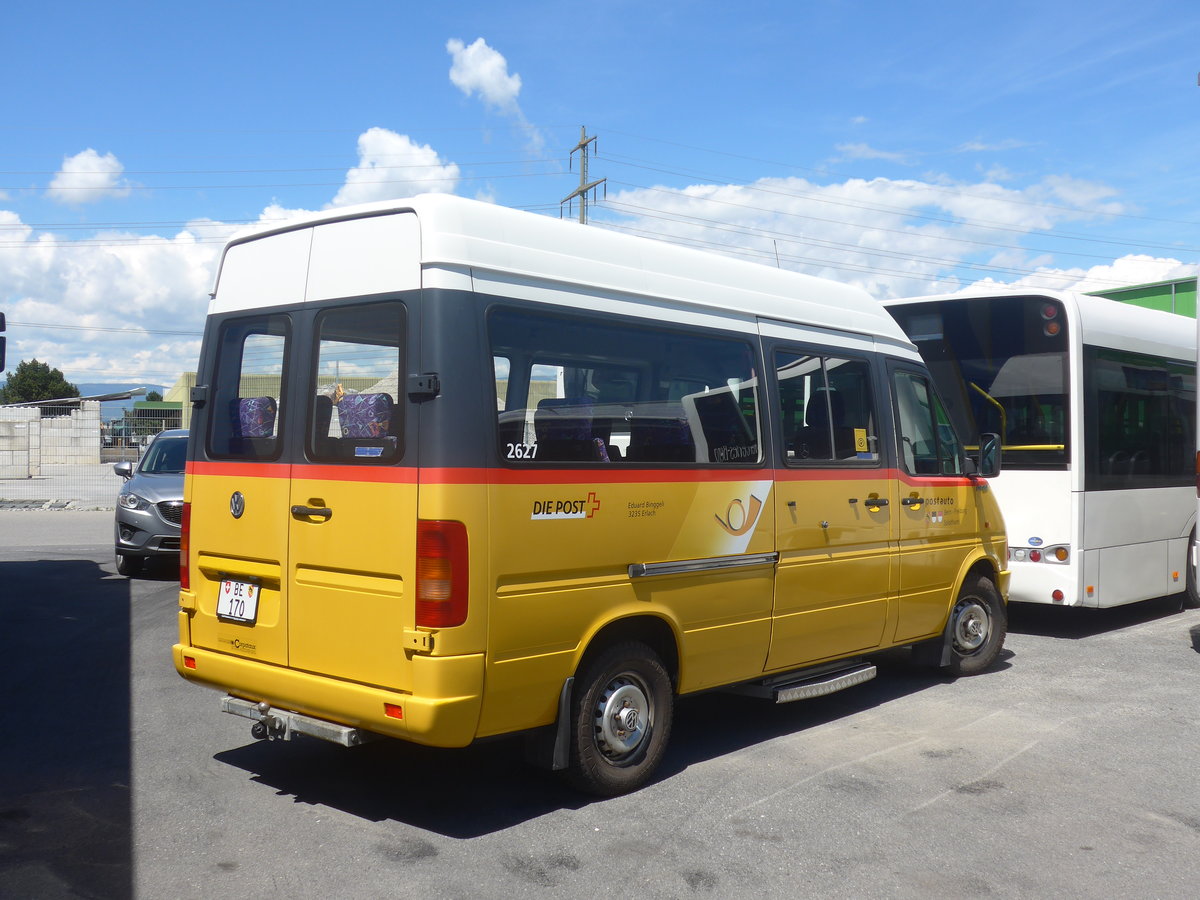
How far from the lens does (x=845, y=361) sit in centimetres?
729

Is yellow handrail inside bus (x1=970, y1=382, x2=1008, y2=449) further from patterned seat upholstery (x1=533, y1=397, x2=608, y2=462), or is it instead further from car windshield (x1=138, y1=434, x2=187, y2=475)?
car windshield (x1=138, y1=434, x2=187, y2=475)

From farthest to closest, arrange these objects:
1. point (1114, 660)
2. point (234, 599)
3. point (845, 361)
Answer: point (1114, 660) < point (845, 361) < point (234, 599)

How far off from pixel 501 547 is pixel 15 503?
25.4m

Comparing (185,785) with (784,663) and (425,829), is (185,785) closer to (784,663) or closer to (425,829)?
(425,829)

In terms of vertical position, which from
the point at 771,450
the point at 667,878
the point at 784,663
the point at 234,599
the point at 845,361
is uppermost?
the point at 845,361

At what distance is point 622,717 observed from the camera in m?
5.63

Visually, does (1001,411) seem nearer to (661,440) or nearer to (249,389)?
(661,440)

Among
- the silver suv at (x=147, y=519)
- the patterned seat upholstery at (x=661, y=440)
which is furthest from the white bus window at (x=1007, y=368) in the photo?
the silver suv at (x=147, y=519)

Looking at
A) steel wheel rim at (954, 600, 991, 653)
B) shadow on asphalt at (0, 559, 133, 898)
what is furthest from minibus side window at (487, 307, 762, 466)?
steel wheel rim at (954, 600, 991, 653)

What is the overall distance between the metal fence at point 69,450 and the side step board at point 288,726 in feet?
66.4

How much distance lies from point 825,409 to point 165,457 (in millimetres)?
10347

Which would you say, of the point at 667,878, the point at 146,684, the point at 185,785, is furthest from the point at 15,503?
the point at 667,878

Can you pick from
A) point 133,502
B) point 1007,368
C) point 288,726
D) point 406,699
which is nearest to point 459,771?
point 288,726

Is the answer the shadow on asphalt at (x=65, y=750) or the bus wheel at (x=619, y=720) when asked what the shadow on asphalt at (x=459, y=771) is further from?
the shadow on asphalt at (x=65, y=750)
